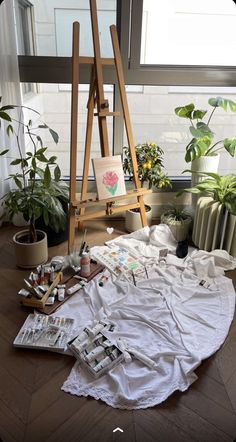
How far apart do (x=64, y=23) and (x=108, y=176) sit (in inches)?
48.0

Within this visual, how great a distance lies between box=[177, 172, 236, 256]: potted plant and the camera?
2.43 metres

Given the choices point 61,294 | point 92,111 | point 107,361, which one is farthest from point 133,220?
A: point 107,361

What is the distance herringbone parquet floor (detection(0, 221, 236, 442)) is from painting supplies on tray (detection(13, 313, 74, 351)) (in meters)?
0.04

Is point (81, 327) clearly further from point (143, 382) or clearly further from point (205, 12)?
point (205, 12)

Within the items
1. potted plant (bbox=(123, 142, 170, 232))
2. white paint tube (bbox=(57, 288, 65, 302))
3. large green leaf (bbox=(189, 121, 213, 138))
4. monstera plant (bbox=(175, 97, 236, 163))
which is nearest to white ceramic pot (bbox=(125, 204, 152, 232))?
potted plant (bbox=(123, 142, 170, 232))

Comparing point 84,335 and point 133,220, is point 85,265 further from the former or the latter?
point 133,220

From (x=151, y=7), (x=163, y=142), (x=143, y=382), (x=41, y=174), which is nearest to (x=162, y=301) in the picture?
(x=143, y=382)

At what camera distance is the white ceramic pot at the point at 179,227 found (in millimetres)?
2719

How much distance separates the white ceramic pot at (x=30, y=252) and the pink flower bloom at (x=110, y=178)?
565 mm

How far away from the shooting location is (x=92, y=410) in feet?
4.83

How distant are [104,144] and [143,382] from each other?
1575 mm

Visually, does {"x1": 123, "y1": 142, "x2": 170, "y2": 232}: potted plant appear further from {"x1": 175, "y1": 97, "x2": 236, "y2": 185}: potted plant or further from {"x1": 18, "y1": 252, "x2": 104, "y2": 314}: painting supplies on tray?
{"x1": 18, "y1": 252, "x2": 104, "y2": 314}: painting supplies on tray

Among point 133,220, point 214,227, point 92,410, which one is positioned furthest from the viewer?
point 133,220

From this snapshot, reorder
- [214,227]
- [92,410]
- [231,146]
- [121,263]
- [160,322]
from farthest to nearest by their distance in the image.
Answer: [231,146], [214,227], [121,263], [160,322], [92,410]
